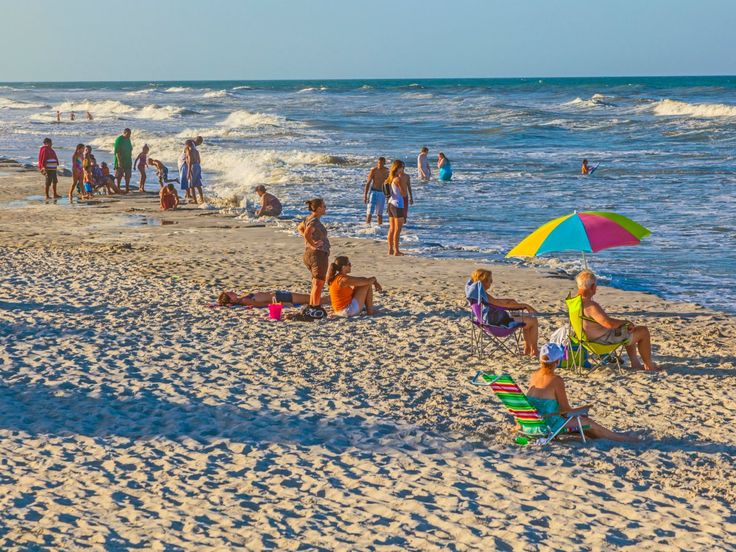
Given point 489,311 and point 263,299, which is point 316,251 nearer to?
point 263,299

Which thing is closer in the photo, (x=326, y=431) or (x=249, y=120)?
(x=326, y=431)

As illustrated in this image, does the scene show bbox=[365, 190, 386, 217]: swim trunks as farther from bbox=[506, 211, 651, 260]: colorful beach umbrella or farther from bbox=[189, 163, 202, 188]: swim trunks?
bbox=[506, 211, 651, 260]: colorful beach umbrella

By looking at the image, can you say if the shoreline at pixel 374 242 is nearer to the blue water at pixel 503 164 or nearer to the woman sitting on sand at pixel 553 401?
the blue water at pixel 503 164

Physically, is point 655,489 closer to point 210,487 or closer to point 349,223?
point 210,487

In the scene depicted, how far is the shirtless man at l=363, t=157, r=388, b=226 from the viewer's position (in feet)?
53.9

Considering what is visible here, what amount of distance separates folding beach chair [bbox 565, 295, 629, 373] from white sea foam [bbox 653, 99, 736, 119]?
44.7m

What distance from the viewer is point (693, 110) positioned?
177 feet

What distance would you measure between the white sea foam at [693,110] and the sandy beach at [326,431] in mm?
42888

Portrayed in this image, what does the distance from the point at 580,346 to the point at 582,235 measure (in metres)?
1.03

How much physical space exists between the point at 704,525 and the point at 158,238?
38.2ft

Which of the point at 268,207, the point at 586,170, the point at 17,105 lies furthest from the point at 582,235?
the point at 17,105

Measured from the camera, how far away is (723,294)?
1207 cm

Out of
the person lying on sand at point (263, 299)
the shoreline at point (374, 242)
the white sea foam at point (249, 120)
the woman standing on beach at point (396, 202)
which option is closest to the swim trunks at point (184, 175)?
the shoreline at point (374, 242)

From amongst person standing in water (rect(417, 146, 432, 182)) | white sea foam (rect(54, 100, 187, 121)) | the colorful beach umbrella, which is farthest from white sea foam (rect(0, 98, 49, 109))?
the colorful beach umbrella
